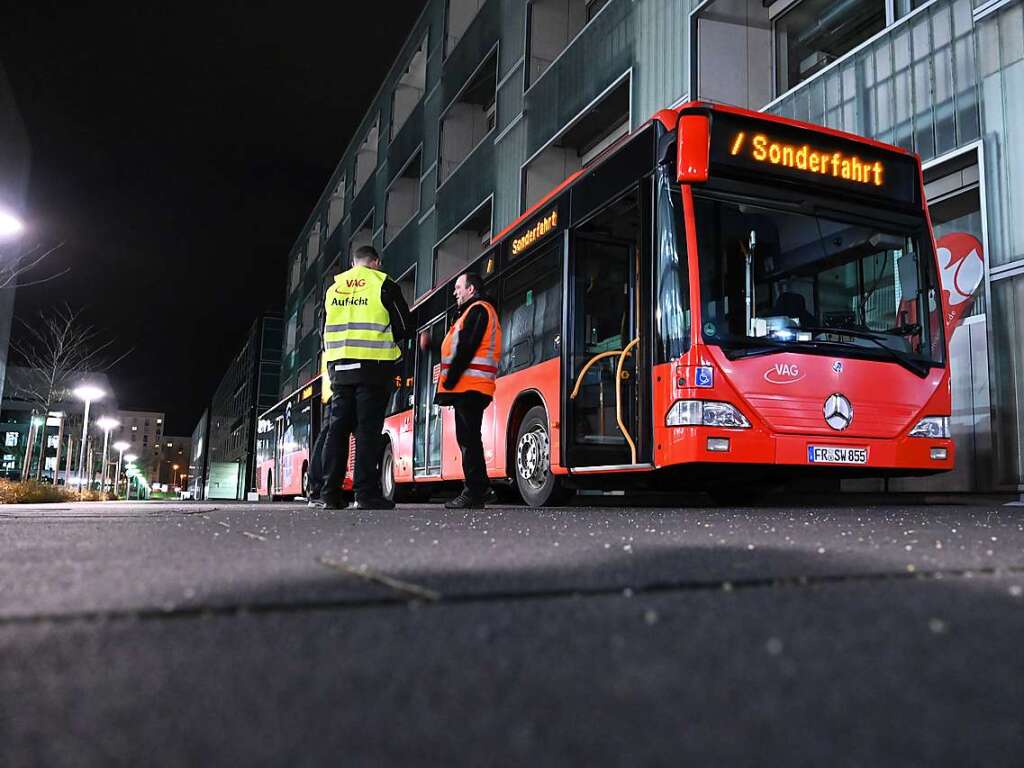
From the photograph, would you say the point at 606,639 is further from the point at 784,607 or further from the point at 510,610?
the point at 784,607

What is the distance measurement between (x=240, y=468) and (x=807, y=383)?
220 ft

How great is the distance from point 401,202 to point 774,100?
19.3 m

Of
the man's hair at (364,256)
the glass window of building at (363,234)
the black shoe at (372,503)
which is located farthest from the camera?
the glass window of building at (363,234)

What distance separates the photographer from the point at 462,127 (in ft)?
82.6

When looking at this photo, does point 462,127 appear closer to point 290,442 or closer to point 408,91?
point 408,91

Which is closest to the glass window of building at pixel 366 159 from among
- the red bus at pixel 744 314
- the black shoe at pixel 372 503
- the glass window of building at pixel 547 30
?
the glass window of building at pixel 547 30

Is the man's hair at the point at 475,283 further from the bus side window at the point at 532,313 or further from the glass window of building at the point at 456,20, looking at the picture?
the glass window of building at the point at 456,20

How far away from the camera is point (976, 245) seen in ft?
31.7

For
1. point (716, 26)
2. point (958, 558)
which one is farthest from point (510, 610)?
point (716, 26)

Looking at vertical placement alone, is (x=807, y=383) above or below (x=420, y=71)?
below

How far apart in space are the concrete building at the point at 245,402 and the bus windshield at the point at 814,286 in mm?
41947

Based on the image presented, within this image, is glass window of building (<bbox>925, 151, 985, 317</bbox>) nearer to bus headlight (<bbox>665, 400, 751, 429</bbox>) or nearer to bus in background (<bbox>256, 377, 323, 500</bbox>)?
bus headlight (<bbox>665, 400, 751, 429</bbox>)

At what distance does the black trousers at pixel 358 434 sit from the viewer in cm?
736

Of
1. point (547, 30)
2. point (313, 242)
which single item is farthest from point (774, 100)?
point (313, 242)
